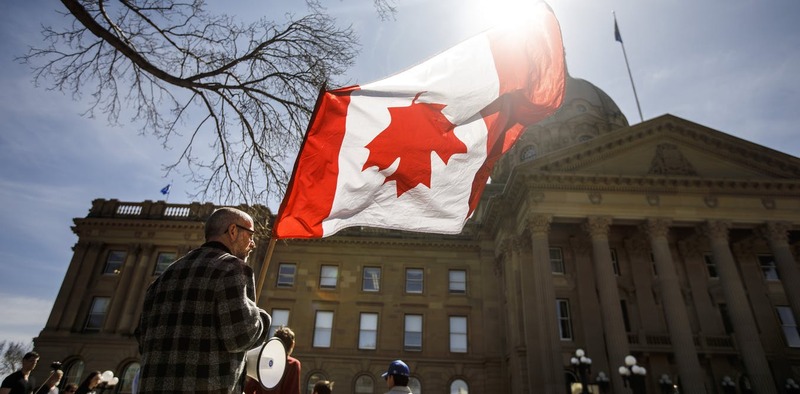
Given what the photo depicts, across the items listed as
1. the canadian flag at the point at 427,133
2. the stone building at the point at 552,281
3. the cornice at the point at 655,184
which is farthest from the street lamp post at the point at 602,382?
the canadian flag at the point at 427,133

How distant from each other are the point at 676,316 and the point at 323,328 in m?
19.9

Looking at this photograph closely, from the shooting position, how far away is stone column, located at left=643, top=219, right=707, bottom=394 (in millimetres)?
19469

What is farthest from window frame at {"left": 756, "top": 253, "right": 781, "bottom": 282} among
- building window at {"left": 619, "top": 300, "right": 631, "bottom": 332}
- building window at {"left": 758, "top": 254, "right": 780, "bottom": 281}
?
building window at {"left": 619, "top": 300, "right": 631, "bottom": 332}

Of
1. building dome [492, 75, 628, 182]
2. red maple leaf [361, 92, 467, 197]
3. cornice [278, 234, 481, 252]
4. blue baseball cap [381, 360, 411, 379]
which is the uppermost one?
building dome [492, 75, 628, 182]

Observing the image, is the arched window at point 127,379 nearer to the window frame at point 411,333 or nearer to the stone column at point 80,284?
the stone column at point 80,284

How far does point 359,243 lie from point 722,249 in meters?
21.1

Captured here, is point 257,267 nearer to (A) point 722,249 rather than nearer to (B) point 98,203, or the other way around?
(B) point 98,203

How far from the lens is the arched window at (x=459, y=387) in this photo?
2777cm

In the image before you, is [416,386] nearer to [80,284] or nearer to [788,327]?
[788,327]

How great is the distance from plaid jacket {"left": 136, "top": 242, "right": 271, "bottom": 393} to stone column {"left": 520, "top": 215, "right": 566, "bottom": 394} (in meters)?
19.6

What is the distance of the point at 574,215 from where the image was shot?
22.9 meters

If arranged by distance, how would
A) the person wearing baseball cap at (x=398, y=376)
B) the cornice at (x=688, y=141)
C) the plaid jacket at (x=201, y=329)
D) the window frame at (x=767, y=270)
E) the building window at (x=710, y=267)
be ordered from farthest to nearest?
the window frame at (x=767, y=270) < the building window at (x=710, y=267) < the cornice at (x=688, y=141) < the person wearing baseball cap at (x=398, y=376) < the plaid jacket at (x=201, y=329)

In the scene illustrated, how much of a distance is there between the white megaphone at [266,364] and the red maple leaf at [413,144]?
8.81 ft

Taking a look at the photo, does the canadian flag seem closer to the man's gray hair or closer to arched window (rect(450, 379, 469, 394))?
the man's gray hair
